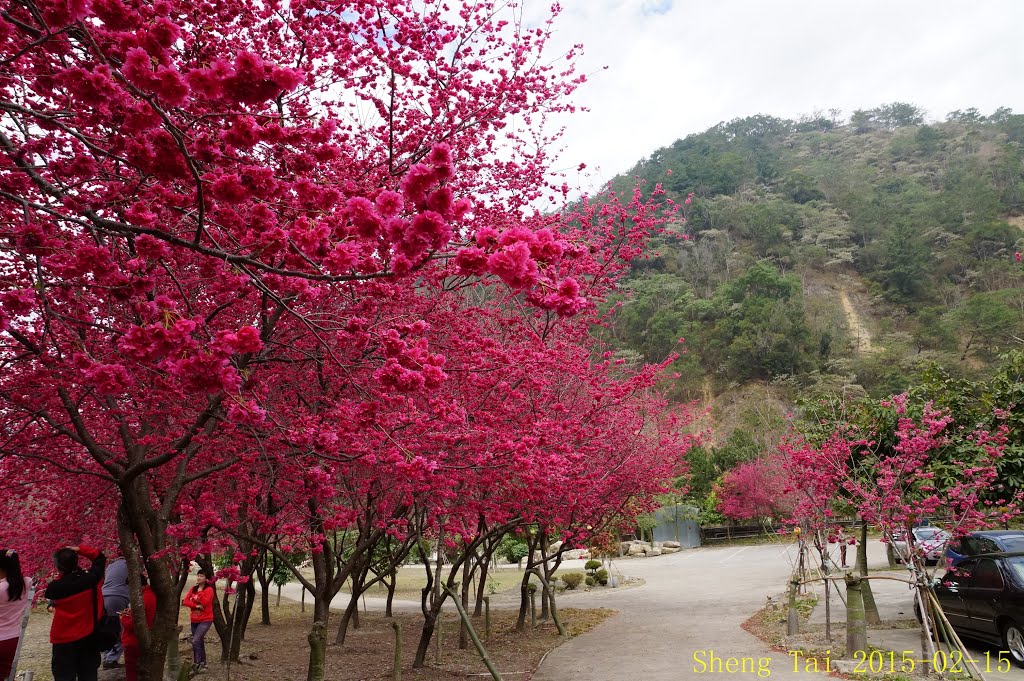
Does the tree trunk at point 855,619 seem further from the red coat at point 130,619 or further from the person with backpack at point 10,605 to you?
the person with backpack at point 10,605

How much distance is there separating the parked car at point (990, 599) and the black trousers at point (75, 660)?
845 cm

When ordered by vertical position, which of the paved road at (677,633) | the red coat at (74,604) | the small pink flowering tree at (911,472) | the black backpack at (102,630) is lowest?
the paved road at (677,633)

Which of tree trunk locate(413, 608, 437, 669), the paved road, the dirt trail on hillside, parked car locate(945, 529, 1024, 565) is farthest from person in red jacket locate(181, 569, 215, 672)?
the dirt trail on hillside

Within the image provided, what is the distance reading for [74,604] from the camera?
5.09 meters

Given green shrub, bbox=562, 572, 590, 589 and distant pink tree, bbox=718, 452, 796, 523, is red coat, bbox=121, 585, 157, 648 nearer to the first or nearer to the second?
green shrub, bbox=562, 572, 590, 589

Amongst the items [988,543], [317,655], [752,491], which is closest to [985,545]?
[988,543]

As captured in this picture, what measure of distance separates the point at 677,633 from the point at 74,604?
8.25 meters

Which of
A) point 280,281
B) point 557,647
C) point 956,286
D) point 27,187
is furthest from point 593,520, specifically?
point 956,286

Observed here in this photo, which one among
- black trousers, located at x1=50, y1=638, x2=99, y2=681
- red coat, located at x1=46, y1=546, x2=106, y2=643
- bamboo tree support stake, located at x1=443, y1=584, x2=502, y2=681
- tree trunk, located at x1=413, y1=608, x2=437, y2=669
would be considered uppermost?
red coat, located at x1=46, y1=546, x2=106, y2=643

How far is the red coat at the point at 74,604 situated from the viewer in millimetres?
5055

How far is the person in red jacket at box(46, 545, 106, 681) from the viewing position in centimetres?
507

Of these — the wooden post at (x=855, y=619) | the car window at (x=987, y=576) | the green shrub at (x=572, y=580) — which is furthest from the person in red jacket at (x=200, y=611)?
the green shrub at (x=572, y=580)

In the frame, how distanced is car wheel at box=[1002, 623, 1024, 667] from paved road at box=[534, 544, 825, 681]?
2185mm

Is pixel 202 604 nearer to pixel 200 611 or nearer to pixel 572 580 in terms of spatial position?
pixel 200 611
